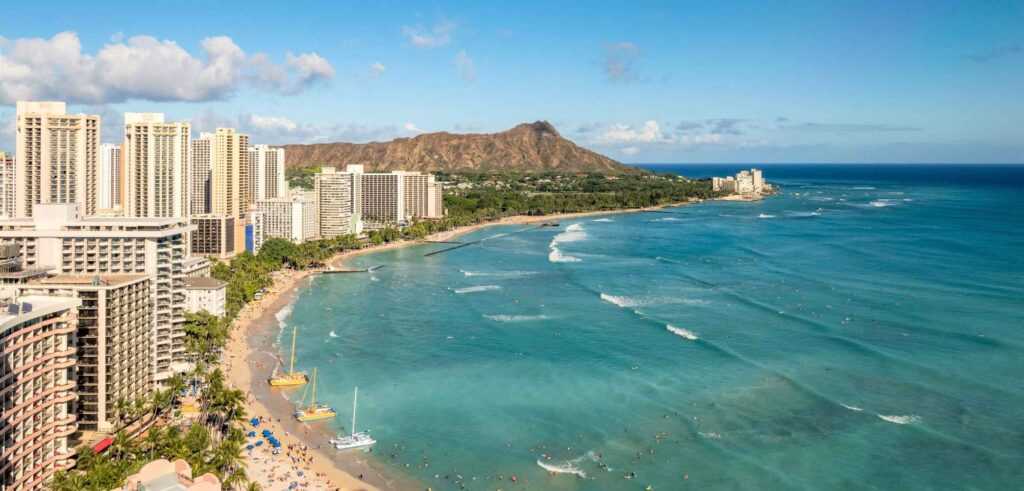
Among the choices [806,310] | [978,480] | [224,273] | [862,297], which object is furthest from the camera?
[224,273]

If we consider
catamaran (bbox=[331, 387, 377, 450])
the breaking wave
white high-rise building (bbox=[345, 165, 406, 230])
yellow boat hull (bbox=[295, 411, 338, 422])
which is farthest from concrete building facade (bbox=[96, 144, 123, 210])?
catamaran (bbox=[331, 387, 377, 450])

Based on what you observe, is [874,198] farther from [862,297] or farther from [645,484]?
[645,484]

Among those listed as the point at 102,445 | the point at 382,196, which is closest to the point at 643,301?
the point at 102,445

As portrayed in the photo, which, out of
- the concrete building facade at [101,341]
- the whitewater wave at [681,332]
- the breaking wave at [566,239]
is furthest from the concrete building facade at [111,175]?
the whitewater wave at [681,332]

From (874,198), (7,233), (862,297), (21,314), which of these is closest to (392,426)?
(21,314)

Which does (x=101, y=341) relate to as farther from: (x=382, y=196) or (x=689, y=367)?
(x=382, y=196)
